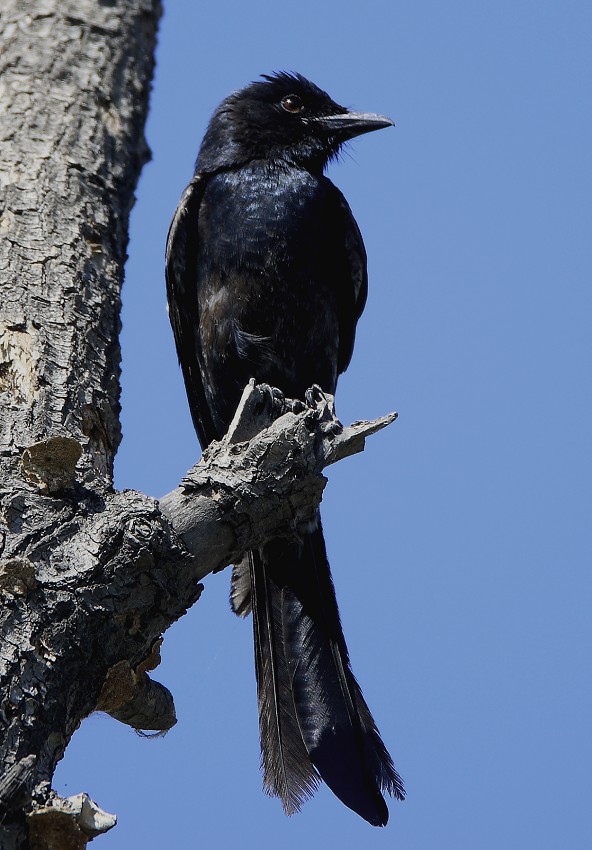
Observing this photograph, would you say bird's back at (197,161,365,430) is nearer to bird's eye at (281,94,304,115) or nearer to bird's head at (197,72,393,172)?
bird's head at (197,72,393,172)

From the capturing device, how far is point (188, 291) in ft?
15.9

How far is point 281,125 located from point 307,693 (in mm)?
2879

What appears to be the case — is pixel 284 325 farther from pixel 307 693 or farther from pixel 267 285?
pixel 307 693

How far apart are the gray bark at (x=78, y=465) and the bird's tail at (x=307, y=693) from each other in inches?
18.4

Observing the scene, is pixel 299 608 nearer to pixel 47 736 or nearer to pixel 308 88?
pixel 47 736

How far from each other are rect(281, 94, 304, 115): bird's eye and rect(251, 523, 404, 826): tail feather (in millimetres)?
2302

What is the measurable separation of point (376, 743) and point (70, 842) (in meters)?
1.67

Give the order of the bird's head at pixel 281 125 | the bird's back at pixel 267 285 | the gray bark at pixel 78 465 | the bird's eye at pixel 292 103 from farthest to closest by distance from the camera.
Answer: the bird's eye at pixel 292 103
the bird's head at pixel 281 125
the bird's back at pixel 267 285
the gray bark at pixel 78 465

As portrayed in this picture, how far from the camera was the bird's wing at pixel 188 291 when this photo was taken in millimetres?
4770

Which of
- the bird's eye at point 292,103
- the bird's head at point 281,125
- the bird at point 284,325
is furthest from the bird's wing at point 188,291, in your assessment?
the bird's eye at point 292,103

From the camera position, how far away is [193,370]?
501 cm

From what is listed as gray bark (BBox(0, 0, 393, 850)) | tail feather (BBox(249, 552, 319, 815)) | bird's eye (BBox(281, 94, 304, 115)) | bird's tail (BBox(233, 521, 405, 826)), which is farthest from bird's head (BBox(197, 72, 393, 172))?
tail feather (BBox(249, 552, 319, 815))

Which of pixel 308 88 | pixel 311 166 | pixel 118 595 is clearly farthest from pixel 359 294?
pixel 118 595

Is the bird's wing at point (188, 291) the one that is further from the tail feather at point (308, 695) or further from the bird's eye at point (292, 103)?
the tail feather at point (308, 695)
